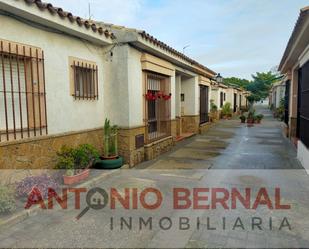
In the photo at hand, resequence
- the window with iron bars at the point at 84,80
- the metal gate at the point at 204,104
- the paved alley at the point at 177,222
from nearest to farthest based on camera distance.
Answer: the paved alley at the point at 177,222, the window with iron bars at the point at 84,80, the metal gate at the point at 204,104

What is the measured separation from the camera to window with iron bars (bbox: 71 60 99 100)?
6645 mm

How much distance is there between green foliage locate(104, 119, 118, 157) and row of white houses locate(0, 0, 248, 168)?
1.02 feet

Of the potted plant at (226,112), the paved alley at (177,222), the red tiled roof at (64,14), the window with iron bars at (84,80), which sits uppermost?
the red tiled roof at (64,14)

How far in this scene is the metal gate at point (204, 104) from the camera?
1684 cm

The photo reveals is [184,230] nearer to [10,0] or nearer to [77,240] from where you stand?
[77,240]

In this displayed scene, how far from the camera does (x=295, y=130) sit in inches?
489

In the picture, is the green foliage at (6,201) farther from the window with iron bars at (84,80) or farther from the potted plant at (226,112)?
the potted plant at (226,112)

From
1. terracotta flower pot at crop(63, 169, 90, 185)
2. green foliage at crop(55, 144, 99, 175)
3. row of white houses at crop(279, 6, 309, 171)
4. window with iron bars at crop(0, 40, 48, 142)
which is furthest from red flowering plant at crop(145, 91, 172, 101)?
row of white houses at crop(279, 6, 309, 171)

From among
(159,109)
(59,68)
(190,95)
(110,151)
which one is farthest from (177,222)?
(190,95)

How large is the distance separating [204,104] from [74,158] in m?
13.2

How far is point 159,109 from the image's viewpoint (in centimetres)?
1070

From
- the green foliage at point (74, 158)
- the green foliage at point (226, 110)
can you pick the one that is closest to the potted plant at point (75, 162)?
the green foliage at point (74, 158)

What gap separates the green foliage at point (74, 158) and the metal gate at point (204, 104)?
11.6 metres

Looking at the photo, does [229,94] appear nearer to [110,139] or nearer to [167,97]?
[167,97]
